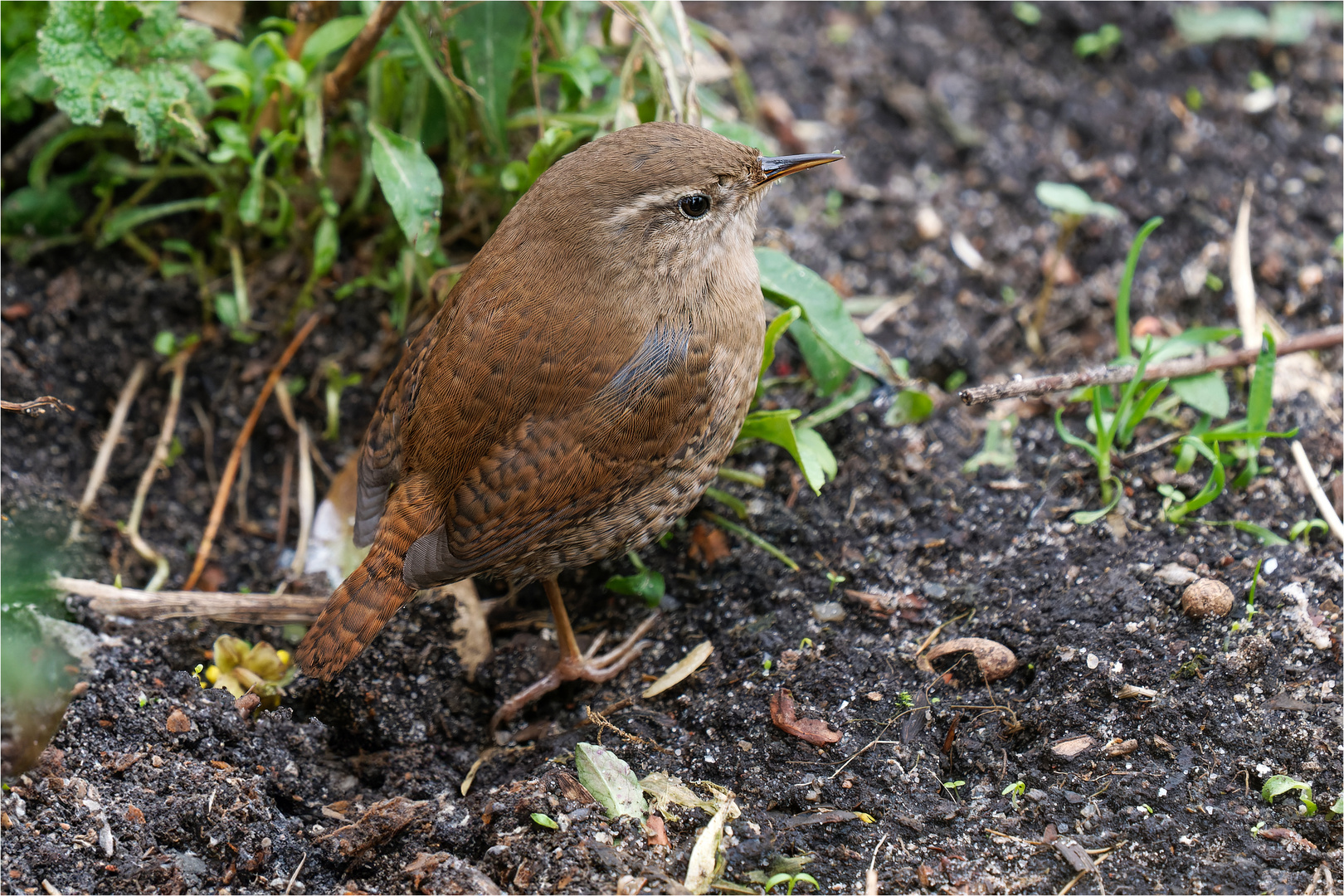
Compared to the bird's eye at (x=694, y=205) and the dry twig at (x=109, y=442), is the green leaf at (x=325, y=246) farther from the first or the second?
the bird's eye at (x=694, y=205)

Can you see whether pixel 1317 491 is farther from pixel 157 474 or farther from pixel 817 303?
pixel 157 474

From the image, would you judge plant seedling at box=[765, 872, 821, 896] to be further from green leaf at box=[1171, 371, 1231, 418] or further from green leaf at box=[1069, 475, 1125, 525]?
green leaf at box=[1171, 371, 1231, 418]

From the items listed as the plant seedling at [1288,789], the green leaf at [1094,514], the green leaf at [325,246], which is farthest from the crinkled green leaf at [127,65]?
the plant seedling at [1288,789]

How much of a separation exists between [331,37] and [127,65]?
0.59m

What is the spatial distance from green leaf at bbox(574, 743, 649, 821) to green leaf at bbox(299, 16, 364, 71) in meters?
2.16

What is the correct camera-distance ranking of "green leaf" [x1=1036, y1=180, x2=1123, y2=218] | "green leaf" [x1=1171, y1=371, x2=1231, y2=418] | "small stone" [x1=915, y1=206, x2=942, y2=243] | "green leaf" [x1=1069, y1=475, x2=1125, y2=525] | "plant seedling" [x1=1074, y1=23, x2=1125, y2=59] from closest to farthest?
"green leaf" [x1=1069, y1=475, x2=1125, y2=525] < "green leaf" [x1=1171, y1=371, x2=1231, y2=418] < "green leaf" [x1=1036, y1=180, x2=1123, y2=218] < "small stone" [x1=915, y1=206, x2=942, y2=243] < "plant seedling" [x1=1074, y1=23, x2=1125, y2=59]

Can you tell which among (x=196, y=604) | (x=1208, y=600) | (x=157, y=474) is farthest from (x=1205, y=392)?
(x=157, y=474)

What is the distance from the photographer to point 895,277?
163 inches

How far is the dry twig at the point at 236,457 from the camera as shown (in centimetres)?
340

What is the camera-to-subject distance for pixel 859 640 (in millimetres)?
2922

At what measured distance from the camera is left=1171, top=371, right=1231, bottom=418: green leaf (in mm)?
3184

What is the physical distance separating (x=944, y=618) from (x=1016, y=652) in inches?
8.8

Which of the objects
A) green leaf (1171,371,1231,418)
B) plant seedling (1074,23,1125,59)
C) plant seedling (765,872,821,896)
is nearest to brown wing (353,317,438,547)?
plant seedling (765,872,821,896)

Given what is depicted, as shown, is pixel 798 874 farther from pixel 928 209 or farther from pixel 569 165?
pixel 928 209
